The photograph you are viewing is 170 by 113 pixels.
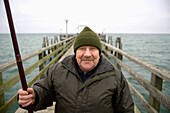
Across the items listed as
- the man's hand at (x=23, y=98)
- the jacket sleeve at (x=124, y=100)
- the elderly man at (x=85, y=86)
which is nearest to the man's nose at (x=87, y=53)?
the elderly man at (x=85, y=86)

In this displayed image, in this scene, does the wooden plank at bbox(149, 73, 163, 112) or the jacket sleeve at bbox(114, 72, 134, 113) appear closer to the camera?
the jacket sleeve at bbox(114, 72, 134, 113)

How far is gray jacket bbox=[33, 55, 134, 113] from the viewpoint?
1203 mm

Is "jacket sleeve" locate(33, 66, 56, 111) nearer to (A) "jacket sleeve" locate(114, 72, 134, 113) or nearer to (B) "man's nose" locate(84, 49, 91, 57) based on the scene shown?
(B) "man's nose" locate(84, 49, 91, 57)

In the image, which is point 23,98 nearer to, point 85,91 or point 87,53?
point 85,91

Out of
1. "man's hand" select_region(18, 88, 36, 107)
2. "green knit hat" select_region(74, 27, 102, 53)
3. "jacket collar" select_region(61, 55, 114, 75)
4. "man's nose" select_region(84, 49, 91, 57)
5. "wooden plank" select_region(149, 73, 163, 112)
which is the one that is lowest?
"wooden plank" select_region(149, 73, 163, 112)

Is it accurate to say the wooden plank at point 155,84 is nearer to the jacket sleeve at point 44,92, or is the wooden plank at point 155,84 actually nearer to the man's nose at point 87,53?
the man's nose at point 87,53

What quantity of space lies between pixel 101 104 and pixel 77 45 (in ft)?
2.39

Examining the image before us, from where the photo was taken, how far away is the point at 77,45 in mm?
1440

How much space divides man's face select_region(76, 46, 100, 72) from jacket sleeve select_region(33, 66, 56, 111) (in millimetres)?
380

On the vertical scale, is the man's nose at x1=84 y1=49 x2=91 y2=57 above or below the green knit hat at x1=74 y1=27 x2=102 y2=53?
below

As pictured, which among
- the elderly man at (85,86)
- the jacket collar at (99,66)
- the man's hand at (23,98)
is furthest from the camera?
the jacket collar at (99,66)

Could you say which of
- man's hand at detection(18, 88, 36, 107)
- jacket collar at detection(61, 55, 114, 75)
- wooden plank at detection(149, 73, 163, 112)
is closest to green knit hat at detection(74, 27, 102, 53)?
jacket collar at detection(61, 55, 114, 75)

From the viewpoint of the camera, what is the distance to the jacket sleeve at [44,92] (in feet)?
4.00

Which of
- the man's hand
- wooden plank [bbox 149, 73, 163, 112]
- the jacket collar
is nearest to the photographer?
the man's hand
